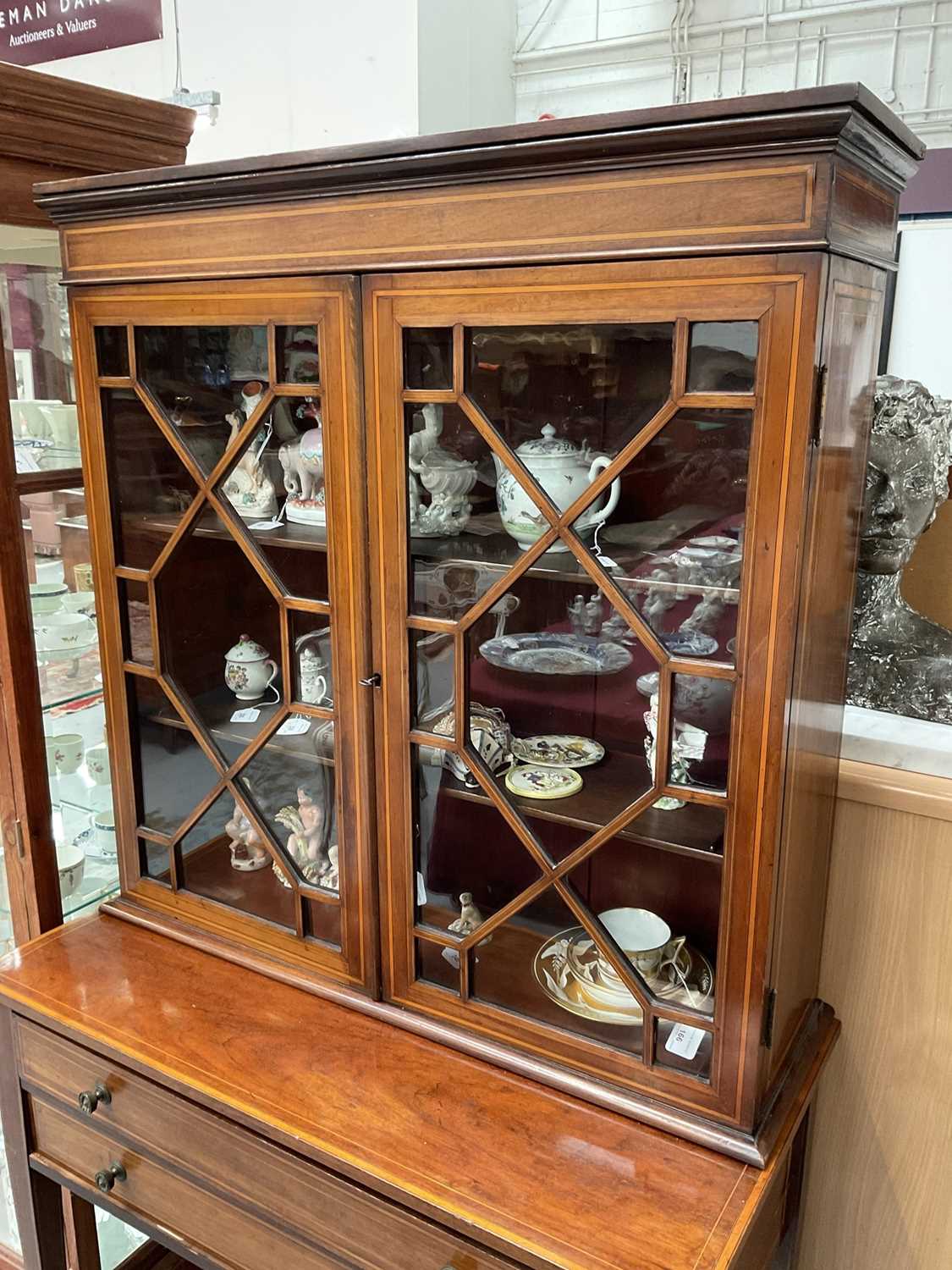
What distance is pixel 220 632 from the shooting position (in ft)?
3.73

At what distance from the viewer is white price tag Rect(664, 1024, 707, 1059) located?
2.97 feet

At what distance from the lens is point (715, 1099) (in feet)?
2.92

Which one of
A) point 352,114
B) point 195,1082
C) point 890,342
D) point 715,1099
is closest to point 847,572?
point 715,1099

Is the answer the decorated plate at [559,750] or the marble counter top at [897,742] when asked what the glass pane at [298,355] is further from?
the marble counter top at [897,742]

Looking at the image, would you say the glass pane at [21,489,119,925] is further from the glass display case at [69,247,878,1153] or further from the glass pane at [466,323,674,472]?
the glass pane at [466,323,674,472]

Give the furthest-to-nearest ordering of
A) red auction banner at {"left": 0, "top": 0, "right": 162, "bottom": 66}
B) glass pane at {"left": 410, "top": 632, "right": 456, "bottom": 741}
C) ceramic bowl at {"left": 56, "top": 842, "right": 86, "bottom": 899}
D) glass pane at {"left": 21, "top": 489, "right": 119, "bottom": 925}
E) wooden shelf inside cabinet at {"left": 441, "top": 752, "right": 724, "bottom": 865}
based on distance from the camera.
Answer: red auction banner at {"left": 0, "top": 0, "right": 162, "bottom": 66}
ceramic bowl at {"left": 56, "top": 842, "right": 86, "bottom": 899}
glass pane at {"left": 21, "top": 489, "right": 119, "bottom": 925}
glass pane at {"left": 410, "top": 632, "right": 456, "bottom": 741}
wooden shelf inside cabinet at {"left": 441, "top": 752, "right": 724, "bottom": 865}

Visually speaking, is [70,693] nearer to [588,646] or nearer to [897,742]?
[588,646]

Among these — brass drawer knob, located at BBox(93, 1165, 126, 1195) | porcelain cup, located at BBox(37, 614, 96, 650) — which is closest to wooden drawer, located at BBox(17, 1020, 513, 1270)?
brass drawer knob, located at BBox(93, 1165, 126, 1195)

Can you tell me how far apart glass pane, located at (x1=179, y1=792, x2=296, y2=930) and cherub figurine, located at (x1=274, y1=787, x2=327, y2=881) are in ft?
0.14

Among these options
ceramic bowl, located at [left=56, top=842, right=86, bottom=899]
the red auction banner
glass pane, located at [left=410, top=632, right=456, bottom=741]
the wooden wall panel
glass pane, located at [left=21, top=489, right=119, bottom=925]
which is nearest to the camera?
glass pane, located at [left=410, top=632, right=456, bottom=741]

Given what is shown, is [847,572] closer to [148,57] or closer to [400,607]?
[400,607]

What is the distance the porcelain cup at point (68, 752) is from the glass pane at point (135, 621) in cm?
29

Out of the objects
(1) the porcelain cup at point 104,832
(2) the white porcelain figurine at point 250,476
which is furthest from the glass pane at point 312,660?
(1) the porcelain cup at point 104,832

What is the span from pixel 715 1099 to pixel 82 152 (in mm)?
1311
